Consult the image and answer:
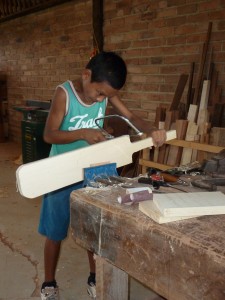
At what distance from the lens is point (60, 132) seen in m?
1.42

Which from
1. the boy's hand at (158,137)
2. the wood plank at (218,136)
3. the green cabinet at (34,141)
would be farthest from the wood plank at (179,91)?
the green cabinet at (34,141)

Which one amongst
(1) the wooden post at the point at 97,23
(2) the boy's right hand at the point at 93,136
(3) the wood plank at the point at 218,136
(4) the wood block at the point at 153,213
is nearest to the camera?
(4) the wood block at the point at 153,213

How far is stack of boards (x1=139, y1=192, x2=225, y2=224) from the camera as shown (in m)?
0.91

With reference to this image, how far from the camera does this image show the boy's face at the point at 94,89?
57.0 inches

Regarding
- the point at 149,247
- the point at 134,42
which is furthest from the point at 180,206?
the point at 134,42

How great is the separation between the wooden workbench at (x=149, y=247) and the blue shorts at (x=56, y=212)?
0.42m

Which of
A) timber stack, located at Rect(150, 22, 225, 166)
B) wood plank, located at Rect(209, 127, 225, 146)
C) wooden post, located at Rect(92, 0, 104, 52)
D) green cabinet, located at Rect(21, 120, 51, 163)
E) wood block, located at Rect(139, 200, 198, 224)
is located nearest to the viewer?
wood block, located at Rect(139, 200, 198, 224)

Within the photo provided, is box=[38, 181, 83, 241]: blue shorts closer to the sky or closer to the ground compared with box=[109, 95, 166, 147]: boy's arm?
closer to the ground

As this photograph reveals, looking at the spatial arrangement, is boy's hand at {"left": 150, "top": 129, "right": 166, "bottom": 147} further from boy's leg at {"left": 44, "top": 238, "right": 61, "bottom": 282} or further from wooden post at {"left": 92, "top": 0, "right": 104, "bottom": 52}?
wooden post at {"left": 92, "top": 0, "right": 104, "bottom": 52}

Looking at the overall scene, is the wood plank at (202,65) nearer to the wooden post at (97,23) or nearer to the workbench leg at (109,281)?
the wooden post at (97,23)

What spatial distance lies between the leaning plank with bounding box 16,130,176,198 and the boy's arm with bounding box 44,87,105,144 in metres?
0.08

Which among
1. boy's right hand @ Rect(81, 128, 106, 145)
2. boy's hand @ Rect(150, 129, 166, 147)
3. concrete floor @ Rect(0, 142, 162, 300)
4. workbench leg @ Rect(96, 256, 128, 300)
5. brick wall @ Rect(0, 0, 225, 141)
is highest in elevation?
brick wall @ Rect(0, 0, 225, 141)

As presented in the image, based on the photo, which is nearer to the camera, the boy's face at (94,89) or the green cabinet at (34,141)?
the boy's face at (94,89)

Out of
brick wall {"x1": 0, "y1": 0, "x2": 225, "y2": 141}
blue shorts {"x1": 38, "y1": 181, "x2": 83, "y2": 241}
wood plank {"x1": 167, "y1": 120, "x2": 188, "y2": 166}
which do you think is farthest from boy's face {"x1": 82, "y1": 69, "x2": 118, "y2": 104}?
brick wall {"x1": 0, "y1": 0, "x2": 225, "y2": 141}
